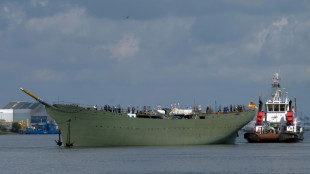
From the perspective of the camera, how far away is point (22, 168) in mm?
→ 67125

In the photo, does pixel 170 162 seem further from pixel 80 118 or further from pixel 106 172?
pixel 80 118

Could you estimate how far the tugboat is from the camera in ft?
369

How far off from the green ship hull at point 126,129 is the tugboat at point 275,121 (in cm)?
1066

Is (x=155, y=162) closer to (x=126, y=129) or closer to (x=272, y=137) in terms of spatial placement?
(x=126, y=129)

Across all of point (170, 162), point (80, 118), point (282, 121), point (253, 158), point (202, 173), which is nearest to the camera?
point (202, 173)

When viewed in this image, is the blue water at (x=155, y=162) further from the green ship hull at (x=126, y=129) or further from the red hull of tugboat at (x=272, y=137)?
the red hull of tugboat at (x=272, y=137)

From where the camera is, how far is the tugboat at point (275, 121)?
112m

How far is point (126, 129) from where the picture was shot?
92.9 m

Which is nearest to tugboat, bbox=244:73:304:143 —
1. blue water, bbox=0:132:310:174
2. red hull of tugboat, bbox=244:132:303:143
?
red hull of tugboat, bbox=244:132:303:143

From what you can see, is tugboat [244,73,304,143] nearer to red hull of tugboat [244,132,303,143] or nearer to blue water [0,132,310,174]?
red hull of tugboat [244,132,303,143]

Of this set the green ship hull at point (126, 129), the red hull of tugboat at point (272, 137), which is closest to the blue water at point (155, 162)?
the green ship hull at point (126, 129)

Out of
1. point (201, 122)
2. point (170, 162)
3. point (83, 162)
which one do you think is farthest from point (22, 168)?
point (201, 122)

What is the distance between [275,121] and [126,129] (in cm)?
3313

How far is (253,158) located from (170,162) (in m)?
11.3
